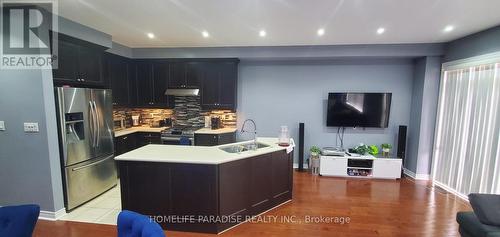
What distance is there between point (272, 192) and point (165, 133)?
8.45 ft

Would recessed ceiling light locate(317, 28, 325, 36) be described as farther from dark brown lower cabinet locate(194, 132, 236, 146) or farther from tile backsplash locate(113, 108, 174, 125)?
tile backsplash locate(113, 108, 174, 125)

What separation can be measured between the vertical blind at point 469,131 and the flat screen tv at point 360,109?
91cm

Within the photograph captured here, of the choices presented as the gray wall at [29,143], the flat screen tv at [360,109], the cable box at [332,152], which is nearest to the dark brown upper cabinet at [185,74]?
the gray wall at [29,143]

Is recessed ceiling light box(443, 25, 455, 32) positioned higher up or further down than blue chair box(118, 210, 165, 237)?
higher up

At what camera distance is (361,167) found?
4.59 metres

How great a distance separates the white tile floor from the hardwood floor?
0.36ft

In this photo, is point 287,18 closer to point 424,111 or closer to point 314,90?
point 314,90

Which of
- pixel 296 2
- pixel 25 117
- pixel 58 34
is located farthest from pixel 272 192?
pixel 58 34

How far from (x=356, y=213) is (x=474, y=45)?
3.15 m

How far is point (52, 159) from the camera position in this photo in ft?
9.36

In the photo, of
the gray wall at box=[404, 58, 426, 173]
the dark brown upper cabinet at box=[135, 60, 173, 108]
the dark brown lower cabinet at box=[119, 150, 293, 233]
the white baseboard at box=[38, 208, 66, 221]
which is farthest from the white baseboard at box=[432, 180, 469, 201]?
the white baseboard at box=[38, 208, 66, 221]

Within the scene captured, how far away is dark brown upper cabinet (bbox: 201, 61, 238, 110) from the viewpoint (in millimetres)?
4750

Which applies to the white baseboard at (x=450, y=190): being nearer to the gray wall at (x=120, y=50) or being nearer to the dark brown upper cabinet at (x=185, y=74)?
the dark brown upper cabinet at (x=185, y=74)

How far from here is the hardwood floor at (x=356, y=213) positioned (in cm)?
272
